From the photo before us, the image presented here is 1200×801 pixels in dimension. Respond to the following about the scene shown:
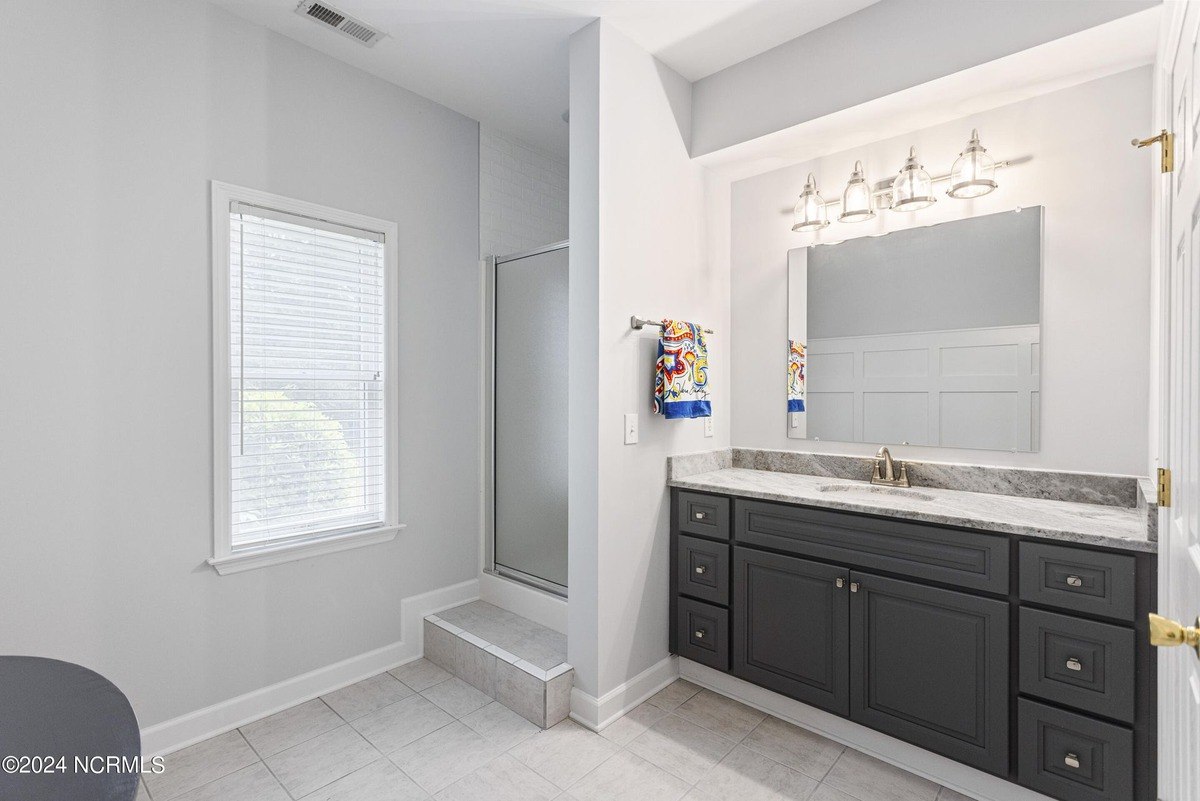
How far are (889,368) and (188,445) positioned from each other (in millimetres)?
2750

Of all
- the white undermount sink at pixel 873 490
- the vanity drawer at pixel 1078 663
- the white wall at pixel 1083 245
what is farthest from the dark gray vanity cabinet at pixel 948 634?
the white wall at pixel 1083 245

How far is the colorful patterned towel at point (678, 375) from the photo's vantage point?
95.6 inches

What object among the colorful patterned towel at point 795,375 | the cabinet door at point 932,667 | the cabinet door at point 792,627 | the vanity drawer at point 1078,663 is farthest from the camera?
the colorful patterned towel at point 795,375

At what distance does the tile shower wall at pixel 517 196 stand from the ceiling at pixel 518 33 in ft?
1.33

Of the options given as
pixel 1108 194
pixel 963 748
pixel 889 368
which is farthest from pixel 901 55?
pixel 963 748

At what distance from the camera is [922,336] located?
2381 millimetres

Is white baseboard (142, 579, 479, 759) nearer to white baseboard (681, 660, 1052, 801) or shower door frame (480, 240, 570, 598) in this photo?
shower door frame (480, 240, 570, 598)

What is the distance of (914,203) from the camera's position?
2283mm

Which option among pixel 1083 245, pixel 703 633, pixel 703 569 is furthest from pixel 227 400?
pixel 1083 245

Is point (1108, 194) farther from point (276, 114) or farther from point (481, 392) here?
point (276, 114)

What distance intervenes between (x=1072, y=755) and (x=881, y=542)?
2.34 feet

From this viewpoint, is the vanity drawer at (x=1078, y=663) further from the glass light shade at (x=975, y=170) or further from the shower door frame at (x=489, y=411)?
the shower door frame at (x=489, y=411)

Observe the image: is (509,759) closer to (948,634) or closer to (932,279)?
(948,634)

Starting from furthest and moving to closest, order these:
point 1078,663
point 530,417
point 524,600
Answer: point 530,417
point 524,600
point 1078,663
